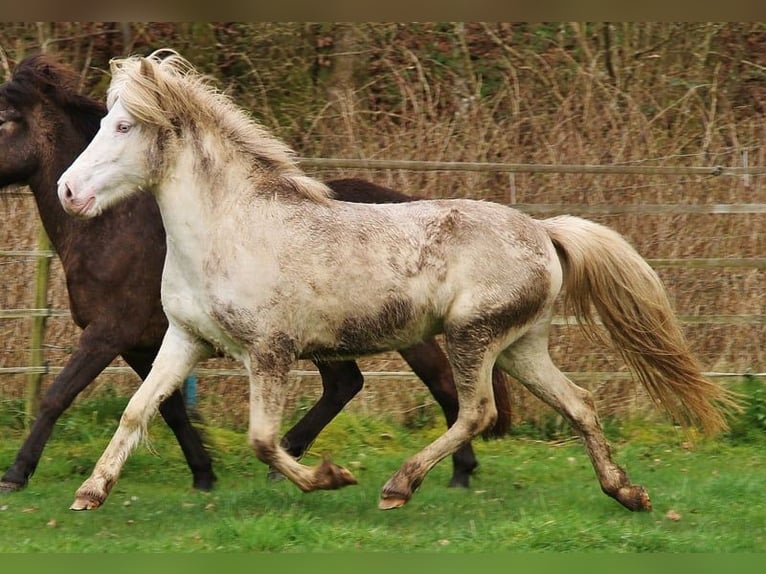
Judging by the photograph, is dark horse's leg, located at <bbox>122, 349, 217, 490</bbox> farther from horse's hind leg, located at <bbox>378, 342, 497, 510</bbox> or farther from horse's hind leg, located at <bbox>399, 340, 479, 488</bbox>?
horse's hind leg, located at <bbox>378, 342, 497, 510</bbox>

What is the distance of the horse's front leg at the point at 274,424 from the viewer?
588cm

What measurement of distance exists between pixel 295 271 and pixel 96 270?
164cm

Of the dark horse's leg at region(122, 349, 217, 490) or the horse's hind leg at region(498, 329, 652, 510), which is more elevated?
the horse's hind leg at region(498, 329, 652, 510)

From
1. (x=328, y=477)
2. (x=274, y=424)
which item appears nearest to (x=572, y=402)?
(x=328, y=477)

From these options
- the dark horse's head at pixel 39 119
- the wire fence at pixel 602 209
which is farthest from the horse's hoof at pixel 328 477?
the wire fence at pixel 602 209

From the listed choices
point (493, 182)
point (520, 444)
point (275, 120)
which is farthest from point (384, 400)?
point (275, 120)

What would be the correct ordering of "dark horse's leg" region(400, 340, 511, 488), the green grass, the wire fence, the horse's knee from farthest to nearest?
the wire fence
"dark horse's leg" region(400, 340, 511, 488)
the horse's knee
the green grass

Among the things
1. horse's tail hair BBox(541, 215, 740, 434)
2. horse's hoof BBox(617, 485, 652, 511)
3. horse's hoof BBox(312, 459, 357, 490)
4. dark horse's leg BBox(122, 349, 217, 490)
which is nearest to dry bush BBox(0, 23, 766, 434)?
dark horse's leg BBox(122, 349, 217, 490)

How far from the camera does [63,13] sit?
532 centimetres

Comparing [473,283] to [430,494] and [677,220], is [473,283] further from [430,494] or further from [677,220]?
[677,220]

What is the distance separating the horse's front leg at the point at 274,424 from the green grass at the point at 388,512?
0.20 m

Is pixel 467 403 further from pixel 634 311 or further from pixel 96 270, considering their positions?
pixel 96 270

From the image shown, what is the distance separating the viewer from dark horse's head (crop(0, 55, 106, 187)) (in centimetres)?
726

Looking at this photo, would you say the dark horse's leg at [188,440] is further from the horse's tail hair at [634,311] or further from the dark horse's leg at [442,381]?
the horse's tail hair at [634,311]
